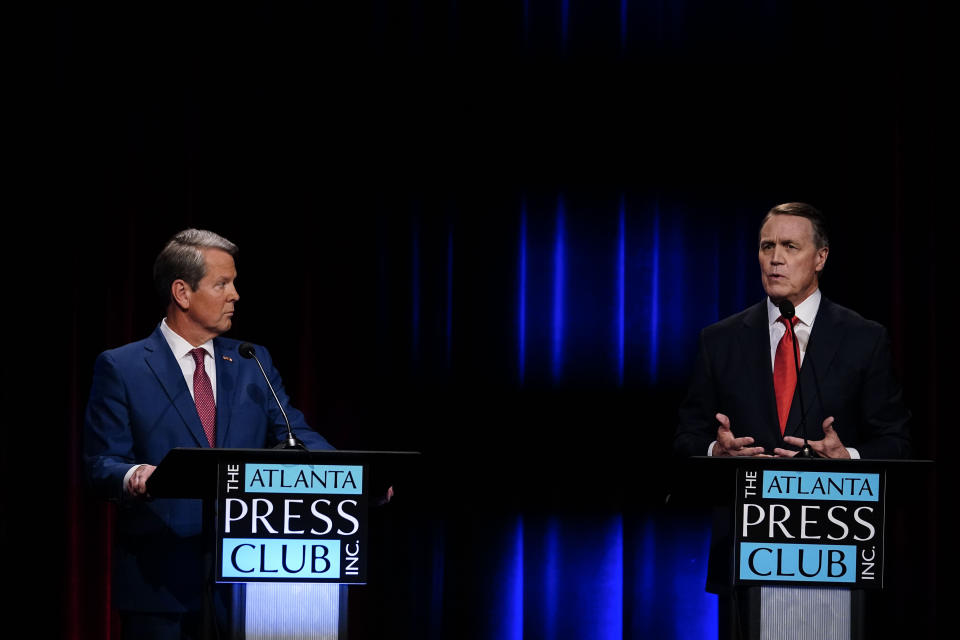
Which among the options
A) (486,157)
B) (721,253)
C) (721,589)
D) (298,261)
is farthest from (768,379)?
(298,261)

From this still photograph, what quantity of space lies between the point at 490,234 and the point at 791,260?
54.8 inches

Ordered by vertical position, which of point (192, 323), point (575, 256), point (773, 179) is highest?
point (773, 179)

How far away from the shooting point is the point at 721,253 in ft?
15.3

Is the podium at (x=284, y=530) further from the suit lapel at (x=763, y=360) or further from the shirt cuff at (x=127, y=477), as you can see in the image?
the suit lapel at (x=763, y=360)

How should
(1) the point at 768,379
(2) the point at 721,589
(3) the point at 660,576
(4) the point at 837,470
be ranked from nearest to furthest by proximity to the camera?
(4) the point at 837,470 < (2) the point at 721,589 < (1) the point at 768,379 < (3) the point at 660,576

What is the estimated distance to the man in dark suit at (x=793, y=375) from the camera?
3.40 m

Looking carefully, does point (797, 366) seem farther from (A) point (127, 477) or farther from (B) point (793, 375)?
(A) point (127, 477)

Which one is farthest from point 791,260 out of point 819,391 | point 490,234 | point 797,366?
point 490,234

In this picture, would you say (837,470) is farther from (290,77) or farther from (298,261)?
(290,77)

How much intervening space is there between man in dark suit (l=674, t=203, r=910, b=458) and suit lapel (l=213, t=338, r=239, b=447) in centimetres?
131

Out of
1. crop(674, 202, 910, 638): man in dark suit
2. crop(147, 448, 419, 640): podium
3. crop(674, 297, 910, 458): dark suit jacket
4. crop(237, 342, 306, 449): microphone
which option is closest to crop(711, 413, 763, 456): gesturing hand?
crop(674, 202, 910, 638): man in dark suit

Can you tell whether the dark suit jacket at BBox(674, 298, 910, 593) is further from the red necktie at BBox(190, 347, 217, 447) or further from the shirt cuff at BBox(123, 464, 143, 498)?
the shirt cuff at BBox(123, 464, 143, 498)

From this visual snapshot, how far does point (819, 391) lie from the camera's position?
131 inches

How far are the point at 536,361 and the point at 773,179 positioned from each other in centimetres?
119
